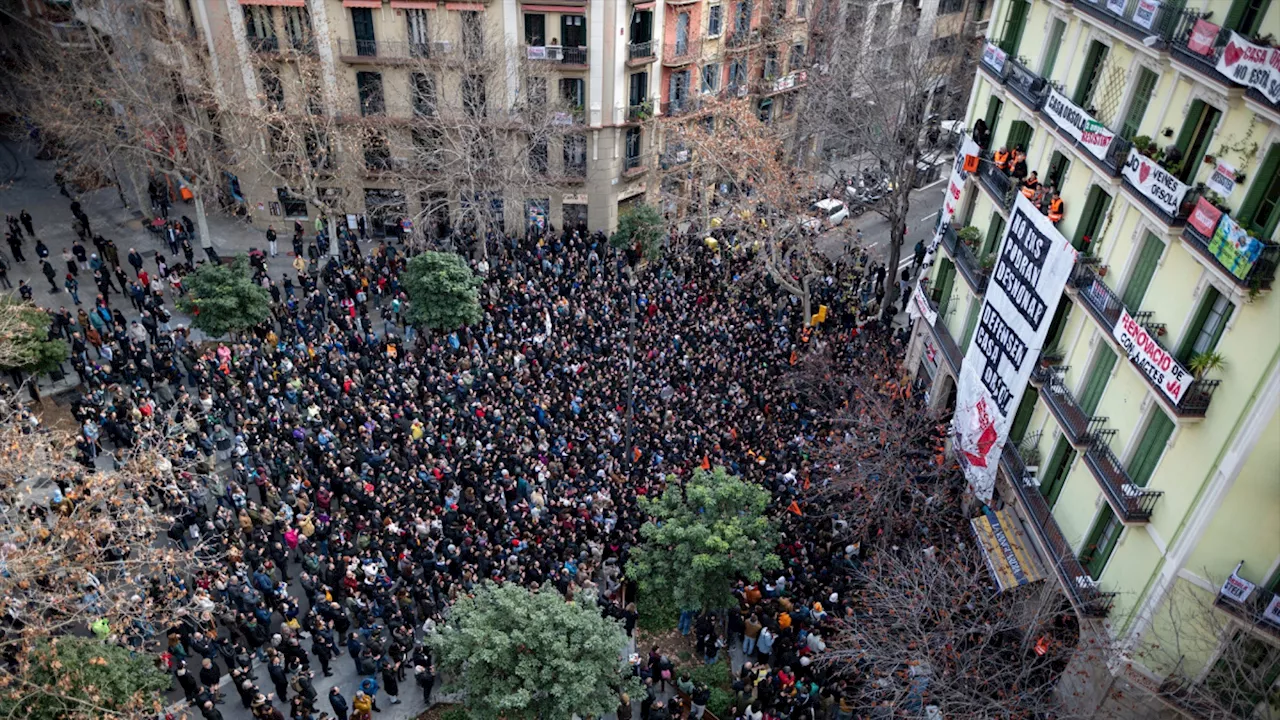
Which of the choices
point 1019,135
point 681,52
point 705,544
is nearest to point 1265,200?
point 1019,135

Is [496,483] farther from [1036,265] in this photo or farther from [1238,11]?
[1238,11]

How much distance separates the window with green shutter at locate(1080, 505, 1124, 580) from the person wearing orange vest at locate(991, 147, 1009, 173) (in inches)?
397

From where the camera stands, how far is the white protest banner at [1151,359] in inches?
654

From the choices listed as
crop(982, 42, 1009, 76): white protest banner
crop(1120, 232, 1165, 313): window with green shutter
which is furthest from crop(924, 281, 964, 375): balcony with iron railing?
crop(982, 42, 1009, 76): white protest banner

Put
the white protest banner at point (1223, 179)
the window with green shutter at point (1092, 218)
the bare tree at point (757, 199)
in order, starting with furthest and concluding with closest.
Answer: the bare tree at point (757, 199), the window with green shutter at point (1092, 218), the white protest banner at point (1223, 179)

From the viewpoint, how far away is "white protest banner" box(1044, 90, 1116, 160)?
19922 mm

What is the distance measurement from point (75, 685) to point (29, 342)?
14324 mm

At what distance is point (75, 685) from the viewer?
1667cm

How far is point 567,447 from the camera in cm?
2606

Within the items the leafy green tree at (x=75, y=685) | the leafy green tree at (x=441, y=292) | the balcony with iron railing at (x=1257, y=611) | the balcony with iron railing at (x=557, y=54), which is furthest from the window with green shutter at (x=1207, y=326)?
the balcony with iron railing at (x=557, y=54)

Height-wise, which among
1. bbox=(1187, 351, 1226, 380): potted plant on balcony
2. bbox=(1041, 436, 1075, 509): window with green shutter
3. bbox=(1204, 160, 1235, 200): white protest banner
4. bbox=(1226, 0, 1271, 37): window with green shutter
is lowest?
bbox=(1041, 436, 1075, 509): window with green shutter

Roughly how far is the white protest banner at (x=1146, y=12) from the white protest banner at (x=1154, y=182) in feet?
8.34

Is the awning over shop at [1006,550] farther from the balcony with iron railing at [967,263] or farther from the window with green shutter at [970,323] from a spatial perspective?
the balcony with iron railing at [967,263]

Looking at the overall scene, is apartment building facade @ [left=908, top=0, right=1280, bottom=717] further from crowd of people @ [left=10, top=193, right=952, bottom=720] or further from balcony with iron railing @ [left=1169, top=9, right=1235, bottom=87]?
crowd of people @ [left=10, top=193, right=952, bottom=720]
